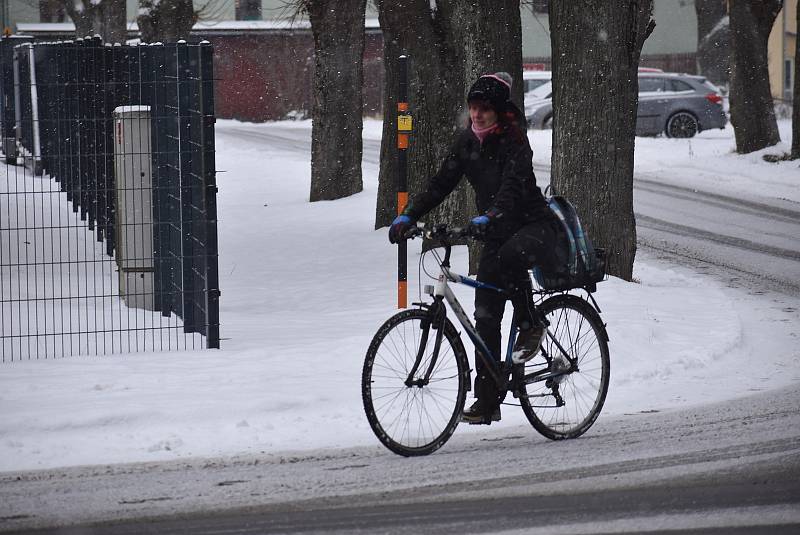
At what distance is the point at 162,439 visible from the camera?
258 inches

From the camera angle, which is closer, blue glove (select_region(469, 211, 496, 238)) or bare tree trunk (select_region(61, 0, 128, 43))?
blue glove (select_region(469, 211, 496, 238))

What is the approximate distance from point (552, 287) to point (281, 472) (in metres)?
1.68

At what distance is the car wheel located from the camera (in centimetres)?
3225

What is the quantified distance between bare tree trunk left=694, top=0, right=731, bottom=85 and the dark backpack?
49159 mm

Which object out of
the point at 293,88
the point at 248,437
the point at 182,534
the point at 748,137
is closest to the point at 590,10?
the point at 248,437

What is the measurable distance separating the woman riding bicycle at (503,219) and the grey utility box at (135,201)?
3.84 meters

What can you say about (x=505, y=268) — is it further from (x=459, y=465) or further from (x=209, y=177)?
(x=209, y=177)

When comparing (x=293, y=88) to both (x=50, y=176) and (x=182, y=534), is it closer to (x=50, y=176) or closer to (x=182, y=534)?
(x=50, y=176)

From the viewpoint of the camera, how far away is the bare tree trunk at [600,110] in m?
11.1

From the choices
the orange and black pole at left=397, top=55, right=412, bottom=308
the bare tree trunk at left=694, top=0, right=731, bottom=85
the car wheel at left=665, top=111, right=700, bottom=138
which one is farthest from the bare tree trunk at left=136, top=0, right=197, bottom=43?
the bare tree trunk at left=694, top=0, right=731, bottom=85

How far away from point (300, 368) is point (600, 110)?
438 centimetres

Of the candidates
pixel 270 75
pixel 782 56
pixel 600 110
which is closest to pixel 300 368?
pixel 600 110

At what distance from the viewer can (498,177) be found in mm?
6383

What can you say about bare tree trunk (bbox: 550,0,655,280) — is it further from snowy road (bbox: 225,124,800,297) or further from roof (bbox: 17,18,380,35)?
roof (bbox: 17,18,380,35)
